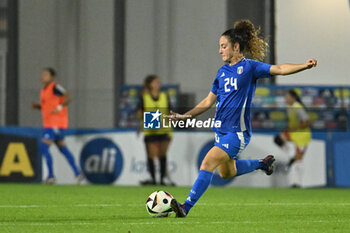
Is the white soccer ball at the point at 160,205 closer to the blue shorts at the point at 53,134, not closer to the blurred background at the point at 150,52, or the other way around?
the blue shorts at the point at 53,134

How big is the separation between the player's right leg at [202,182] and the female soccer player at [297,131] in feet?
21.5

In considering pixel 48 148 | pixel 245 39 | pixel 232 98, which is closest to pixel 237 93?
pixel 232 98

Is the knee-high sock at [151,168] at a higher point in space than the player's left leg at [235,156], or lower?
lower

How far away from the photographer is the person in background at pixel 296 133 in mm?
13281

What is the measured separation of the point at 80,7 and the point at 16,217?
927 centimetres

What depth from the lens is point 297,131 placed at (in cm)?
1352

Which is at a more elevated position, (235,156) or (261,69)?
(261,69)

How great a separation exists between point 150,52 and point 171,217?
29.8ft

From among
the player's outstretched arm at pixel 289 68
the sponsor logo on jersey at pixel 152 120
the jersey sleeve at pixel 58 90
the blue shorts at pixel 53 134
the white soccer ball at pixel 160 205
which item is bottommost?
the white soccer ball at pixel 160 205

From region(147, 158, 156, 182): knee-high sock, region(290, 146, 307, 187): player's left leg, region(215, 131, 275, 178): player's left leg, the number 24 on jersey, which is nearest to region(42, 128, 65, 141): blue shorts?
region(147, 158, 156, 182): knee-high sock

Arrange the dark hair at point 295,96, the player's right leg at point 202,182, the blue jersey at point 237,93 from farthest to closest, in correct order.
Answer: the dark hair at point 295,96 < the blue jersey at point 237,93 < the player's right leg at point 202,182

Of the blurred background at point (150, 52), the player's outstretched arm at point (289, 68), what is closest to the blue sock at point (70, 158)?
the blurred background at point (150, 52)

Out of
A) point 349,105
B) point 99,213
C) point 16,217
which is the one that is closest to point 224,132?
point 99,213

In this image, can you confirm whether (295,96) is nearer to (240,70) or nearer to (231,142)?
(240,70)
